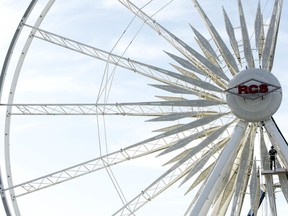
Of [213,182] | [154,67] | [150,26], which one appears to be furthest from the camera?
[150,26]

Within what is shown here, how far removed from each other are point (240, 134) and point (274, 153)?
139 cm

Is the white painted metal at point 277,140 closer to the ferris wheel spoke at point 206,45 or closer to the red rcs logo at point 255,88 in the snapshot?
the red rcs logo at point 255,88

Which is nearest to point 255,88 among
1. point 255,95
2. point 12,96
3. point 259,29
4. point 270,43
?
point 255,95

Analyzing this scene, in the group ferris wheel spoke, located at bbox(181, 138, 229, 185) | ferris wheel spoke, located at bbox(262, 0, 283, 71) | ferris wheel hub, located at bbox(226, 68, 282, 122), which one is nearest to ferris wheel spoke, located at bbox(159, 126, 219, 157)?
ferris wheel spoke, located at bbox(181, 138, 229, 185)

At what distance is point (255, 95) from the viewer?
1019 inches

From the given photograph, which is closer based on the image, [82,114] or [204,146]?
[204,146]

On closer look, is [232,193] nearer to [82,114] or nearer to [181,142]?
[181,142]

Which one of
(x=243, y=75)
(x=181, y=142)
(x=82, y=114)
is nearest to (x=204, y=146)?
(x=181, y=142)

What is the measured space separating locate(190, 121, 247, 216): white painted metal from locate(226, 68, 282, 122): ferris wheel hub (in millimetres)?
561

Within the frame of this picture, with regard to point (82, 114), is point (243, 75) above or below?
below

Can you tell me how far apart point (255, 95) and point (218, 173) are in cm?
258

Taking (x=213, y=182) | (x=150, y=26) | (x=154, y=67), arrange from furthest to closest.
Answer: (x=150, y=26), (x=154, y=67), (x=213, y=182)

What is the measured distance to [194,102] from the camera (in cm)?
2656

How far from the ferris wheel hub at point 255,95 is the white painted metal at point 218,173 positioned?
0.56 m
